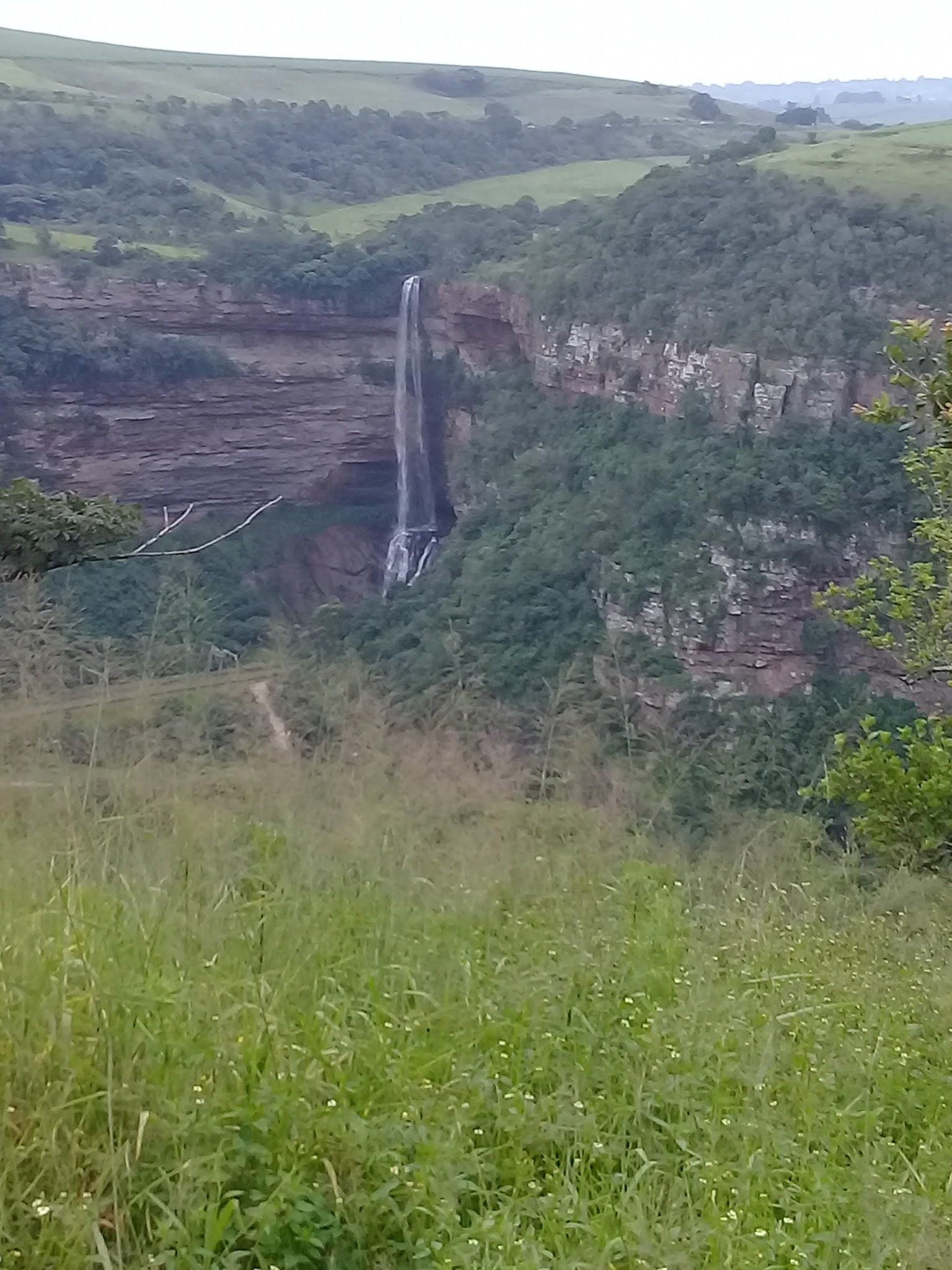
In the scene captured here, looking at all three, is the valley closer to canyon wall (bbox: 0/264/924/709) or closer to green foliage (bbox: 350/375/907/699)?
canyon wall (bbox: 0/264/924/709)

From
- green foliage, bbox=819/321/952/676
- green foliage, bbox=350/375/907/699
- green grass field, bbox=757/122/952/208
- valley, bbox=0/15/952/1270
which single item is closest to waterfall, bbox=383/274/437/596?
green foliage, bbox=350/375/907/699

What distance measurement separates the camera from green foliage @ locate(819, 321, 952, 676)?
5.41 m

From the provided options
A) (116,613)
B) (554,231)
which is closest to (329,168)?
(554,231)

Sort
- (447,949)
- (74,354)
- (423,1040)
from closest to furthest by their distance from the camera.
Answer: (423,1040)
(447,949)
(74,354)

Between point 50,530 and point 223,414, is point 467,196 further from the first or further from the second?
point 50,530

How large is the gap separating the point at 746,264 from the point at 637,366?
2.51m

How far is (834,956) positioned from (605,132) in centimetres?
5319

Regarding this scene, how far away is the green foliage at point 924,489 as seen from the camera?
5406mm

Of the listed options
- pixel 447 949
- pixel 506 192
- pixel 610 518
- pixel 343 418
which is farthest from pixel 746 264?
pixel 447 949

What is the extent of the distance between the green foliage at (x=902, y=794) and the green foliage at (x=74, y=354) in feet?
72.6

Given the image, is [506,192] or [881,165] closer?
[881,165]

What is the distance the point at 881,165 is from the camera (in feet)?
82.2

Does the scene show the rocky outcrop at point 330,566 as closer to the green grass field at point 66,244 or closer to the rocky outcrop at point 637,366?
the rocky outcrop at point 637,366

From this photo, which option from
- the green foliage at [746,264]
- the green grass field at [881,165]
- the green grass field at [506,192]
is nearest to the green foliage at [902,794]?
the green foliage at [746,264]
